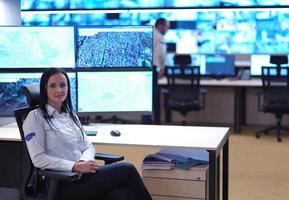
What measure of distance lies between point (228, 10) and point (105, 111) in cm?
492

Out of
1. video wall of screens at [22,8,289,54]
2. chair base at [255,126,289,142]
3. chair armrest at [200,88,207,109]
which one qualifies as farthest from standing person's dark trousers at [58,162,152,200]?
video wall of screens at [22,8,289,54]

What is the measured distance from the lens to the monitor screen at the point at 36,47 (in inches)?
161

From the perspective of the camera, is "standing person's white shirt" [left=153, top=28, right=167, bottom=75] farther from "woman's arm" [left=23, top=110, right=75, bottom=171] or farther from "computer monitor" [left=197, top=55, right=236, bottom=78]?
"woman's arm" [left=23, top=110, right=75, bottom=171]

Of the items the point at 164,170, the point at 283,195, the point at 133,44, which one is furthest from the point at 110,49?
the point at 283,195

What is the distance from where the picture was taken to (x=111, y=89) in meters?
4.09

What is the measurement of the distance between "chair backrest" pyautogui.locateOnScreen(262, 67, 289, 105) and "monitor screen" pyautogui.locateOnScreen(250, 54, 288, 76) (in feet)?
1.41

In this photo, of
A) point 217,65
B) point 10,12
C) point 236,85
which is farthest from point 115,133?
point 217,65

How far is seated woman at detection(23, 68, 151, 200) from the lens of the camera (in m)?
3.09

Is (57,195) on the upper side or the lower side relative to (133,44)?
lower

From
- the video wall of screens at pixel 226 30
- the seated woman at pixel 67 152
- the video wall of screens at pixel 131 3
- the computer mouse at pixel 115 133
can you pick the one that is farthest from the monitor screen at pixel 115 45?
the video wall of screens at pixel 131 3

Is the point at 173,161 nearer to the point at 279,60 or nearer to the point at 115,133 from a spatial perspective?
the point at 115,133

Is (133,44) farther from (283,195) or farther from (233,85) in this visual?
(233,85)

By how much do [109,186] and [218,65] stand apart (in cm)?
520

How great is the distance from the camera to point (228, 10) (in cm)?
854
